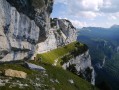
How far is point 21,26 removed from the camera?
104 m

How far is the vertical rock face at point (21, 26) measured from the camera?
92.4 metres

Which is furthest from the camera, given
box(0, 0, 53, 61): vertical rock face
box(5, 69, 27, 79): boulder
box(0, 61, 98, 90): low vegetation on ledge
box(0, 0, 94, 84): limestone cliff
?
box(0, 0, 94, 84): limestone cliff

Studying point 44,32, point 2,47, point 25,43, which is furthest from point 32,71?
point 44,32

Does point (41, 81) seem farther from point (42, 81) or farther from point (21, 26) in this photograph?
point (21, 26)

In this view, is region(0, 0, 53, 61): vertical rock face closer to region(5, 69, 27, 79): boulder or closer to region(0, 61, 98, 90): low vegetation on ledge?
region(0, 61, 98, 90): low vegetation on ledge

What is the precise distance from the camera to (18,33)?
104312 millimetres

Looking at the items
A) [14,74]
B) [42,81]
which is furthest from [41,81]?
[14,74]

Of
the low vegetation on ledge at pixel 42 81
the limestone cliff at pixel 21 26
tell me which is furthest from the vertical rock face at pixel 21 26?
the low vegetation on ledge at pixel 42 81

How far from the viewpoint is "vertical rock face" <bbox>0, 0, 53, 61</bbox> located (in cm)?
9244

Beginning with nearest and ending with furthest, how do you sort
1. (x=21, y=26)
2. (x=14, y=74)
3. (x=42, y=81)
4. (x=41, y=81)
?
(x=14, y=74)
(x=41, y=81)
(x=42, y=81)
(x=21, y=26)

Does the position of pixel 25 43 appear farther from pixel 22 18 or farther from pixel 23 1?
pixel 23 1

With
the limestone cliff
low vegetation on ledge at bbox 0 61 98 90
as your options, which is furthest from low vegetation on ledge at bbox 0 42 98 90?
the limestone cliff

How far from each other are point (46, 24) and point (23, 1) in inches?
986

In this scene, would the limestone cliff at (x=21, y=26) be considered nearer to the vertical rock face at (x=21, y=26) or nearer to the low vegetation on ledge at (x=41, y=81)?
the vertical rock face at (x=21, y=26)
